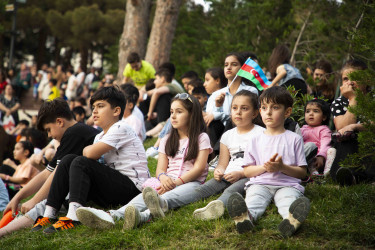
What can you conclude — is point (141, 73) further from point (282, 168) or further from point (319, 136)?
point (282, 168)

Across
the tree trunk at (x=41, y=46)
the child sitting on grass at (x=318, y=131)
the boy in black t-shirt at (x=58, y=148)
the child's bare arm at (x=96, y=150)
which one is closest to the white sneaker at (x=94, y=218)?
the child's bare arm at (x=96, y=150)

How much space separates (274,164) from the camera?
12.4 ft

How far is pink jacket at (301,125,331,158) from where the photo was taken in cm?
526

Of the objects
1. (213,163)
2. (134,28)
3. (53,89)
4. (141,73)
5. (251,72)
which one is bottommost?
(53,89)

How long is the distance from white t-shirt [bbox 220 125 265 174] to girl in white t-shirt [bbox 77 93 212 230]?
212mm

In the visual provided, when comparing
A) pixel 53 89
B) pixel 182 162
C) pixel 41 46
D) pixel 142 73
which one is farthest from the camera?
pixel 41 46

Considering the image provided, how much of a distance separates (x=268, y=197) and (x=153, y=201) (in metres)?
0.97

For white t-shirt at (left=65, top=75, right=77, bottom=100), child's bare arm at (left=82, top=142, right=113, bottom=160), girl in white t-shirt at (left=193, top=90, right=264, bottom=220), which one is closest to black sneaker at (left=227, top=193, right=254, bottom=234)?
girl in white t-shirt at (left=193, top=90, right=264, bottom=220)

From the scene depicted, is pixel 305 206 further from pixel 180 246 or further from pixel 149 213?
pixel 149 213

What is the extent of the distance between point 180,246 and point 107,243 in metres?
0.61

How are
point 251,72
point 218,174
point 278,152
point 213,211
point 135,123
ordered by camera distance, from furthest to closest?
point 135,123 < point 251,72 < point 218,174 < point 278,152 < point 213,211

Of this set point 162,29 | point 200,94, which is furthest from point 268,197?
point 162,29

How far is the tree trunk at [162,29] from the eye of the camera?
40.8ft

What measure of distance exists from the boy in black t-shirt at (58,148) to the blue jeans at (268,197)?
1878 millimetres
